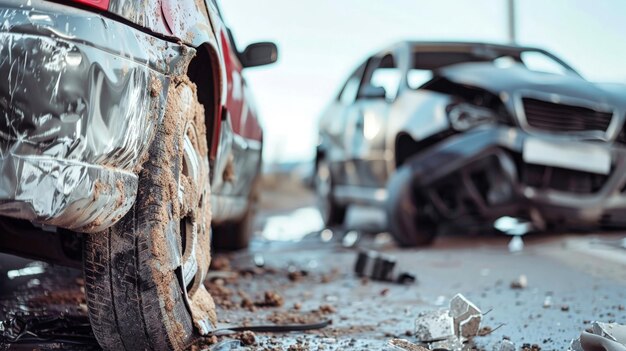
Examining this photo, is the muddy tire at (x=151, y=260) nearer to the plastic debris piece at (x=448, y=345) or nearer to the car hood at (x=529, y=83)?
the plastic debris piece at (x=448, y=345)

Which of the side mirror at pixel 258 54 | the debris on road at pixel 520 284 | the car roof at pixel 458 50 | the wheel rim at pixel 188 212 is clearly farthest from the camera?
the car roof at pixel 458 50

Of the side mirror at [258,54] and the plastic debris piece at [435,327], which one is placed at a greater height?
the side mirror at [258,54]

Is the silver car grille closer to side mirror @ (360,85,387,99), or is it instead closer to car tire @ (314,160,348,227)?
side mirror @ (360,85,387,99)

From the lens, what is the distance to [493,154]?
647 cm

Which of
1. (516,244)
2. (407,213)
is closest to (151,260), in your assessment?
(407,213)

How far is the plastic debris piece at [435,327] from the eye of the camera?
320cm

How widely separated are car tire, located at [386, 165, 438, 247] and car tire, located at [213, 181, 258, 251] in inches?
48.0

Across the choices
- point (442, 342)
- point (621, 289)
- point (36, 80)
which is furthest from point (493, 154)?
point (36, 80)

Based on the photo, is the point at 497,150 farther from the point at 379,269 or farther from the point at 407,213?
the point at 379,269

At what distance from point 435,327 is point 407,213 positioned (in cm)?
376

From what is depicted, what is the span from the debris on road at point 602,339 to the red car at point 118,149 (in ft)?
4.49

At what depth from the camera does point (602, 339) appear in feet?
8.68

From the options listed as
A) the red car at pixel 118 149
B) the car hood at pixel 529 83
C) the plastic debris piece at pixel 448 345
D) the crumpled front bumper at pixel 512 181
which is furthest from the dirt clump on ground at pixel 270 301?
the car hood at pixel 529 83

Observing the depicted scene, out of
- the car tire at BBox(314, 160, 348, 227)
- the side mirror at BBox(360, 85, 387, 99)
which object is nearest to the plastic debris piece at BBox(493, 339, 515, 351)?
the side mirror at BBox(360, 85, 387, 99)
